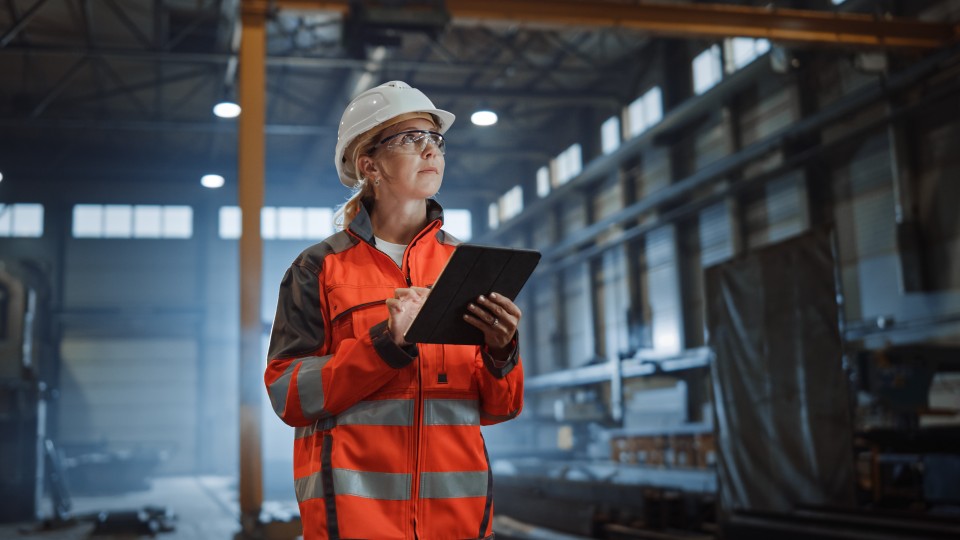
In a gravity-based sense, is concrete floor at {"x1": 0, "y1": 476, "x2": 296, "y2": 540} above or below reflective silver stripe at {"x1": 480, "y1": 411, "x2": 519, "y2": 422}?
below

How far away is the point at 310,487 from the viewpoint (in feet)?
6.83

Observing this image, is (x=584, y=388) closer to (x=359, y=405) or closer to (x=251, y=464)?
(x=251, y=464)

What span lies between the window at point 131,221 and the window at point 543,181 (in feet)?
35.5

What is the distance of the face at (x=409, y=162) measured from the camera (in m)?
2.29

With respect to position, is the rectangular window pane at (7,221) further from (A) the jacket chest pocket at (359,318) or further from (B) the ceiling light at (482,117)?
(A) the jacket chest pocket at (359,318)

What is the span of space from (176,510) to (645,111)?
13011 millimetres

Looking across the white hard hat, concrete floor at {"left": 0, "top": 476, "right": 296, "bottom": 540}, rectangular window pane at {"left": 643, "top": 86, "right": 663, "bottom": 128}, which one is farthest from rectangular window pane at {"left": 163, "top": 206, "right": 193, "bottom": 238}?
the white hard hat

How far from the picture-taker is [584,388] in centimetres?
2258

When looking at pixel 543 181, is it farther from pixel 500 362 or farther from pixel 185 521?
pixel 500 362

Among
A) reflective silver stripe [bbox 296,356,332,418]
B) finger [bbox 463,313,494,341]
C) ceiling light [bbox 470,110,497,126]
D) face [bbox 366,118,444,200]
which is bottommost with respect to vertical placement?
reflective silver stripe [bbox 296,356,332,418]

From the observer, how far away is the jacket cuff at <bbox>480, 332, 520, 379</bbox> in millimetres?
2129

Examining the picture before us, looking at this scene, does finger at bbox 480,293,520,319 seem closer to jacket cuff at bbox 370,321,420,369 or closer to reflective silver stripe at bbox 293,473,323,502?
jacket cuff at bbox 370,321,420,369

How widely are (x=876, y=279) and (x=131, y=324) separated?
2148 cm

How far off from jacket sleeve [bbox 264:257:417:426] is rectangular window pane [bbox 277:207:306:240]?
85.8 ft
